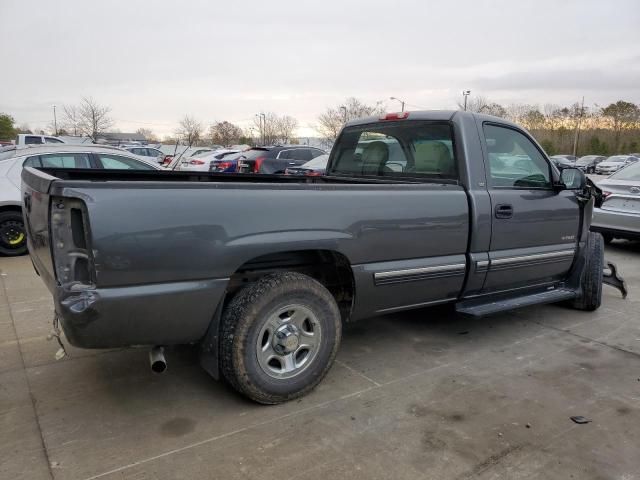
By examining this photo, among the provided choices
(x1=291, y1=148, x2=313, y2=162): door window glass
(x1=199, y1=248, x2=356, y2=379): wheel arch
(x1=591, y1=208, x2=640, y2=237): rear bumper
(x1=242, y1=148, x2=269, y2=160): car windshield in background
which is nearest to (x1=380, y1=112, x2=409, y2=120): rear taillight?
(x1=199, y1=248, x2=356, y2=379): wheel arch

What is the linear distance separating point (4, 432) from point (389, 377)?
2.39m

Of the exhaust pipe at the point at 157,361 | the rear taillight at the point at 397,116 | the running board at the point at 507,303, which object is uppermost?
the rear taillight at the point at 397,116

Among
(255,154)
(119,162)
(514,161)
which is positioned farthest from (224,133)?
(514,161)

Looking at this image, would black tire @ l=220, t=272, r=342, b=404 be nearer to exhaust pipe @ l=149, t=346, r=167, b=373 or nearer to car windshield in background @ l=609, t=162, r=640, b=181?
exhaust pipe @ l=149, t=346, r=167, b=373

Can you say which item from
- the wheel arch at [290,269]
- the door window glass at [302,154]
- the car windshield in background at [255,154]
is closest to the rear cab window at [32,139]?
the car windshield in background at [255,154]

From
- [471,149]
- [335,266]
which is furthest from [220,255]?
[471,149]

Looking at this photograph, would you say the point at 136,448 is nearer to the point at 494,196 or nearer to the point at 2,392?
the point at 2,392

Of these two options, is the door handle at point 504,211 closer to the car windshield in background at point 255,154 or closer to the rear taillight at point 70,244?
the rear taillight at point 70,244

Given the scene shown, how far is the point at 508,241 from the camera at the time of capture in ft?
13.7

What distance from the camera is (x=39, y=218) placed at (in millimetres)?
2934

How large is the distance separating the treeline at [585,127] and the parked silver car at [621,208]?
52325 millimetres

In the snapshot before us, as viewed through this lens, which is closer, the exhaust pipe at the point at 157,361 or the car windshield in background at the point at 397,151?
the exhaust pipe at the point at 157,361

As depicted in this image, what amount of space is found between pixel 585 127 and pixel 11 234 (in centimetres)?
6811

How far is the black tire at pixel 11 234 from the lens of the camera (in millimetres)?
7453
